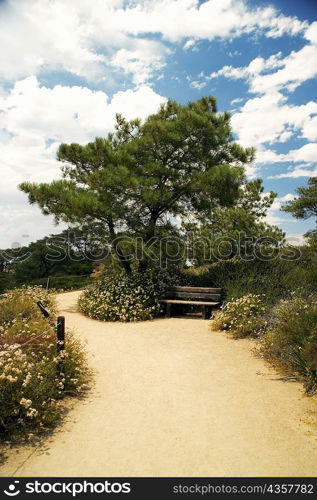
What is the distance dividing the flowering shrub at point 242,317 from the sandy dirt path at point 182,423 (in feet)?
3.69

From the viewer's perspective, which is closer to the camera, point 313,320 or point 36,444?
point 36,444

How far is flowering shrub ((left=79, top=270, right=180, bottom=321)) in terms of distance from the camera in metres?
11.4

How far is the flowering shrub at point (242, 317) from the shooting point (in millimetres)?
8688

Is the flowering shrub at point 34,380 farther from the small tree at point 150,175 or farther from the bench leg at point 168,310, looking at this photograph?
the small tree at point 150,175

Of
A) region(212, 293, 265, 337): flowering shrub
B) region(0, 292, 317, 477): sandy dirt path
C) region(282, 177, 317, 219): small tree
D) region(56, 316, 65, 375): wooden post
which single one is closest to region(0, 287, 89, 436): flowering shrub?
region(56, 316, 65, 375): wooden post

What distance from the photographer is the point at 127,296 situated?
11750 mm

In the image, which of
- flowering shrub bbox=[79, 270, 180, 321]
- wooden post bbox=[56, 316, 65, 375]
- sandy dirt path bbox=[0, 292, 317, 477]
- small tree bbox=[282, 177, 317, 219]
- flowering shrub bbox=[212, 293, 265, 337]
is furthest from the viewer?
small tree bbox=[282, 177, 317, 219]

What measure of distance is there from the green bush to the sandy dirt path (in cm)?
27

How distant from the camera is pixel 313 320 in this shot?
267 inches

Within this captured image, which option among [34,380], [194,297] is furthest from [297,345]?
[194,297]

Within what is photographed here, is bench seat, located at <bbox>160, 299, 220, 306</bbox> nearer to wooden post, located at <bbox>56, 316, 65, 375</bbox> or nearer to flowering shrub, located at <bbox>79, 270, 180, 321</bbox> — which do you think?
flowering shrub, located at <bbox>79, 270, 180, 321</bbox>
